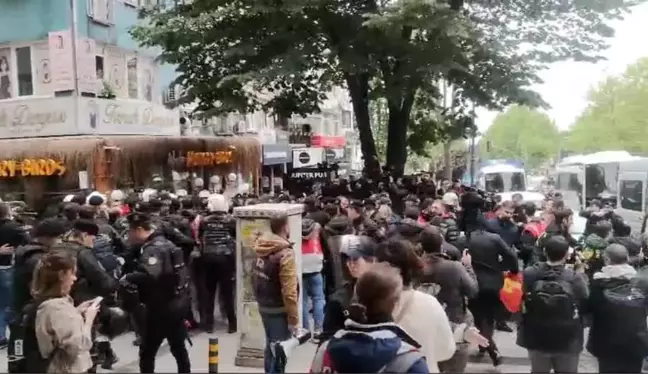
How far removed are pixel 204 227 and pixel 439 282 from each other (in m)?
4.28

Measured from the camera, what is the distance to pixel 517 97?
17.6m

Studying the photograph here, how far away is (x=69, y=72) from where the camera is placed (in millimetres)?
17875

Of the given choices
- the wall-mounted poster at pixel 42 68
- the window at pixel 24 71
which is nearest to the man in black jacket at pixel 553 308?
the wall-mounted poster at pixel 42 68

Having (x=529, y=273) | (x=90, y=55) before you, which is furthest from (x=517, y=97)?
(x=529, y=273)

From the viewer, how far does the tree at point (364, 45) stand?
1556 cm

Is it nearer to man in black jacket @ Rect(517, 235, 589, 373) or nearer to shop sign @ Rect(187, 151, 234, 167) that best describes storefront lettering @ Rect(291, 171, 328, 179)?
shop sign @ Rect(187, 151, 234, 167)

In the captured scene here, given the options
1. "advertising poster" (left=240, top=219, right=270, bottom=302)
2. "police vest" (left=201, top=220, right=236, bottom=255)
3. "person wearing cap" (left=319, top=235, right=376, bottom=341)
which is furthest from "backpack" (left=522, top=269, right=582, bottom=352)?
"police vest" (left=201, top=220, right=236, bottom=255)

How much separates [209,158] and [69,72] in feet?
16.4

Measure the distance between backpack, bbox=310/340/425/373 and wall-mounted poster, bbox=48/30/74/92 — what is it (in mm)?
16013

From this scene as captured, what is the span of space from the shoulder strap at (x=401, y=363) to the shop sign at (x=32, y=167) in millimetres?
15216

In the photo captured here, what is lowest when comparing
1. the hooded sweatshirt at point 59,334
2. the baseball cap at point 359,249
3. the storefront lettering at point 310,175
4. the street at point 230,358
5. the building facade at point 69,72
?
the street at point 230,358

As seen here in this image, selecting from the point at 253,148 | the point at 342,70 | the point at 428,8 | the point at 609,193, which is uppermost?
the point at 428,8

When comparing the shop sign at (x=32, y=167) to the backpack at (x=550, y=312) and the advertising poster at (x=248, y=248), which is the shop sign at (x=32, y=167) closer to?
the advertising poster at (x=248, y=248)

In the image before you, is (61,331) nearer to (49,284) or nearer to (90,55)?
(49,284)
